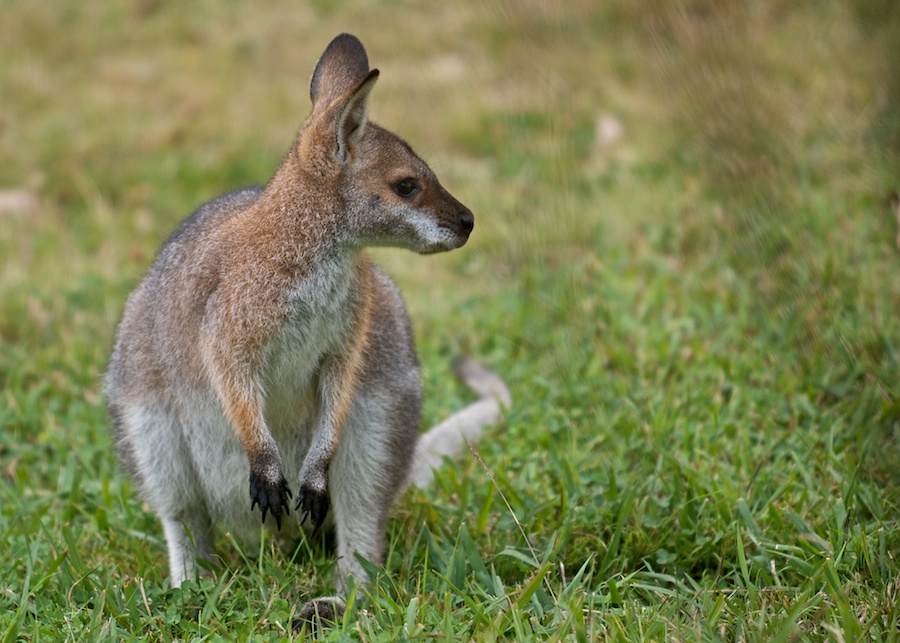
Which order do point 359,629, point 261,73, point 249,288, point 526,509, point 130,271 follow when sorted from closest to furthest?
point 359,629 < point 249,288 < point 526,509 < point 130,271 < point 261,73

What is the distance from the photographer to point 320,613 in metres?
2.96

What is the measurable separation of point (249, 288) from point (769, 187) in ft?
5.25

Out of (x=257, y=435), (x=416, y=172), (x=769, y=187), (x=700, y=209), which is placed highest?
(x=769, y=187)

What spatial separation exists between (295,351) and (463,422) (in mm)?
1201

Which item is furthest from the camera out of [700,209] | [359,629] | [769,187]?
[700,209]

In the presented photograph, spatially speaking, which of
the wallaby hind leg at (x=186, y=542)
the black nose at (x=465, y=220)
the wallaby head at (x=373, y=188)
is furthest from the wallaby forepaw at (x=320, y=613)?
the black nose at (x=465, y=220)

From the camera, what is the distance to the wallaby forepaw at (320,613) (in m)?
2.88

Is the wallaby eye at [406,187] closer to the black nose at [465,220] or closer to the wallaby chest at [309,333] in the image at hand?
the black nose at [465,220]

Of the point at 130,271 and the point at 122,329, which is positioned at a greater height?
the point at 122,329

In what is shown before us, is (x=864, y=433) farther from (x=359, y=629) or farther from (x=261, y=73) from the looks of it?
(x=261, y=73)

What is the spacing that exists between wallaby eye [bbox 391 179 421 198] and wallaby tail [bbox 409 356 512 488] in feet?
3.23

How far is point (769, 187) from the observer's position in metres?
1.86

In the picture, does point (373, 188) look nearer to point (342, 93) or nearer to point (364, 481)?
point (342, 93)

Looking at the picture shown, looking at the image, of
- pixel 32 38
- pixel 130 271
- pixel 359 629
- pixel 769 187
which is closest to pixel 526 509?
pixel 359 629
